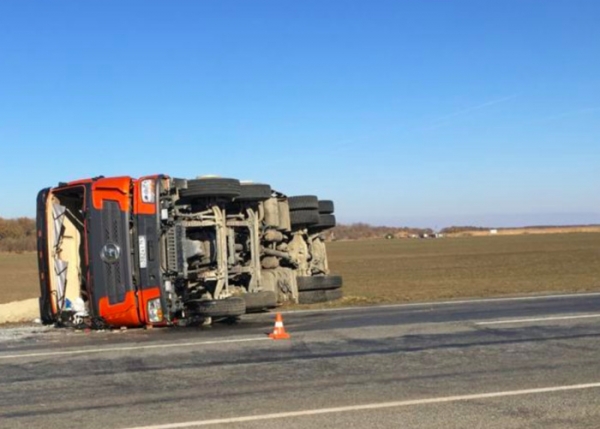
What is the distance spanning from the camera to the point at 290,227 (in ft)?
42.9

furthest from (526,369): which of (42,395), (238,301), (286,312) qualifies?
(286,312)

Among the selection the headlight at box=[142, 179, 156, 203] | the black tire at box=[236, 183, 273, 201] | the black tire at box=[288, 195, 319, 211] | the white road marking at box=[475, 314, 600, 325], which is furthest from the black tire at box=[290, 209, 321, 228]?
the white road marking at box=[475, 314, 600, 325]

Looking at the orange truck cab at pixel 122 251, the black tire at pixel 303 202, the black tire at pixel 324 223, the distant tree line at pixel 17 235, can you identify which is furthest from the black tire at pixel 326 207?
the distant tree line at pixel 17 235

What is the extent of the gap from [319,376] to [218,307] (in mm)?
4107

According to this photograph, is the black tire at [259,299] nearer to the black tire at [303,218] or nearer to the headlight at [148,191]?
the headlight at [148,191]

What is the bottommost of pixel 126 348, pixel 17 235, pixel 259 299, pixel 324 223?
pixel 126 348

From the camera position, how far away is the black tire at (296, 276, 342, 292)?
43.4ft

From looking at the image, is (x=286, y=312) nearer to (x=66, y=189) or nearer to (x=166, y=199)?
(x=166, y=199)

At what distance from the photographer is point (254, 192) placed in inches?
449

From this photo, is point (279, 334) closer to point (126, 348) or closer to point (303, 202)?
point (126, 348)

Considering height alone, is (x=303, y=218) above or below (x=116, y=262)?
above

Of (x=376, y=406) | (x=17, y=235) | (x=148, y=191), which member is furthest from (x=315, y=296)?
(x=17, y=235)

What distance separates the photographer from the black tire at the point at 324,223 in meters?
14.1

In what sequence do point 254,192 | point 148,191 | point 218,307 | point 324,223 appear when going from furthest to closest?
point 324,223, point 254,192, point 218,307, point 148,191
